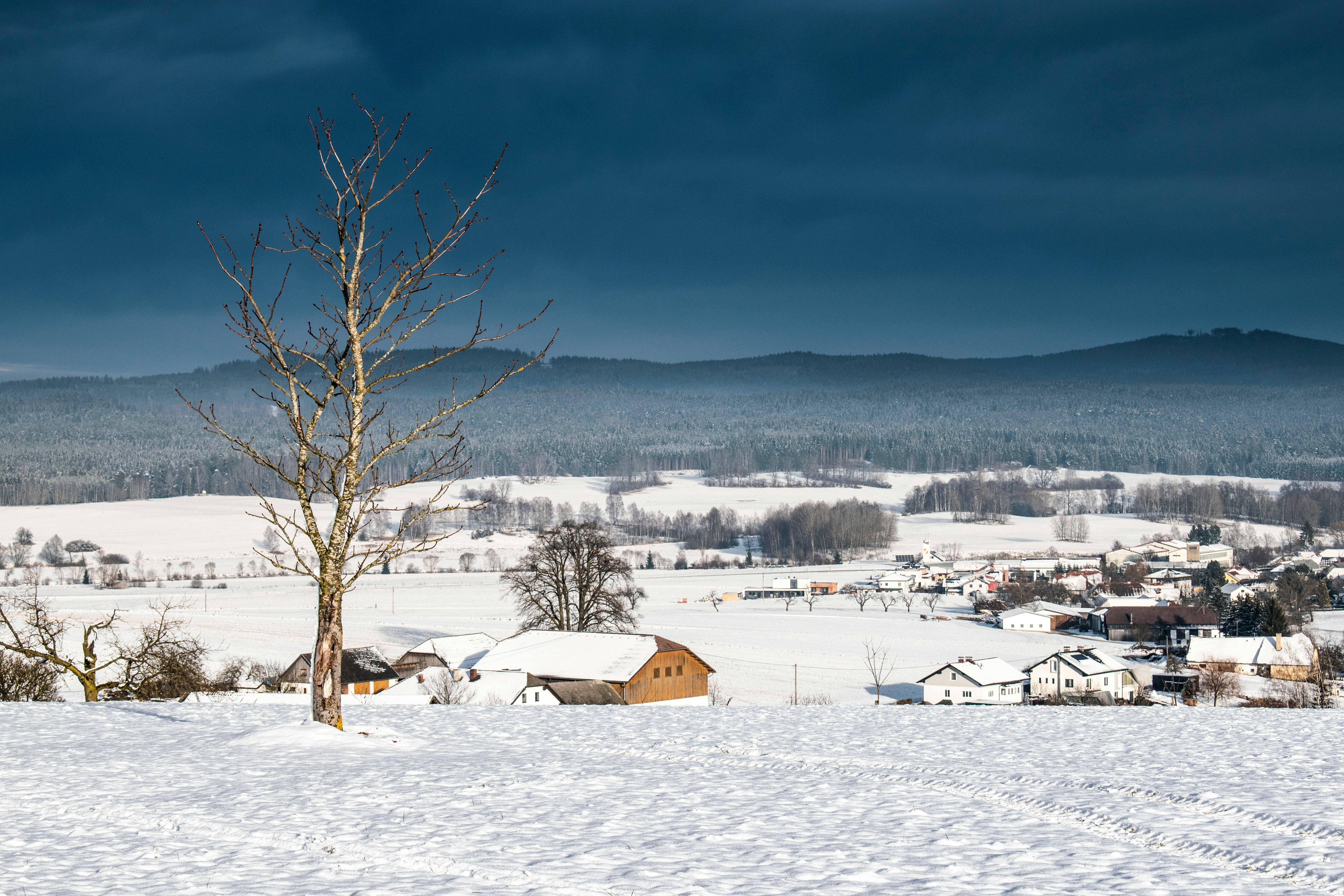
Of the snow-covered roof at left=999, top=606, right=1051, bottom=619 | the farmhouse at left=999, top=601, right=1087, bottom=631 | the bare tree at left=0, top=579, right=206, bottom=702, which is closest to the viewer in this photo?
the bare tree at left=0, top=579, right=206, bottom=702

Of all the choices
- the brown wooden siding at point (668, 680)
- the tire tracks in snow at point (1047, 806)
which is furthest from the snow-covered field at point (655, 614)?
the tire tracks in snow at point (1047, 806)

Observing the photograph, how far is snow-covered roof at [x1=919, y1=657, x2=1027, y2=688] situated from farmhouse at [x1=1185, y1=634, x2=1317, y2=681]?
10255mm

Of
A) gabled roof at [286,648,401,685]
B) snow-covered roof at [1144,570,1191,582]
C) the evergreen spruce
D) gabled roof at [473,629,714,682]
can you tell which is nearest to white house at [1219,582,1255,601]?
snow-covered roof at [1144,570,1191,582]

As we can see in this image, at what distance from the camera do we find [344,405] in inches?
427

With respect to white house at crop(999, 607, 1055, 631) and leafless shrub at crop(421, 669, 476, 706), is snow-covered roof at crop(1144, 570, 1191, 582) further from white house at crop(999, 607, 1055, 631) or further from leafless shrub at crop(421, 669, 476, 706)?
leafless shrub at crop(421, 669, 476, 706)

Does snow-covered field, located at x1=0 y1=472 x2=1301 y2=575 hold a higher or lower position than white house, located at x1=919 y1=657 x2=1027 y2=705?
higher

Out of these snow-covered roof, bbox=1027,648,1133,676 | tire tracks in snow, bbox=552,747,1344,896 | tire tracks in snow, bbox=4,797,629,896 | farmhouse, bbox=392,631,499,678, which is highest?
tire tracks in snow, bbox=4,797,629,896

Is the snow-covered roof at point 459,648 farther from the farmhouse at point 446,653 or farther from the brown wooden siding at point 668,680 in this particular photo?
the brown wooden siding at point 668,680

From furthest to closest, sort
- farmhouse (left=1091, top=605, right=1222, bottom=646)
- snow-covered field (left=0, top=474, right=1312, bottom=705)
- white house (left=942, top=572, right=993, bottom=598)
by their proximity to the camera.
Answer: white house (left=942, top=572, right=993, bottom=598) < farmhouse (left=1091, top=605, right=1222, bottom=646) < snow-covered field (left=0, top=474, right=1312, bottom=705)

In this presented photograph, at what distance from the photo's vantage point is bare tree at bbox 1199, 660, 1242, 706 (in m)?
36.0

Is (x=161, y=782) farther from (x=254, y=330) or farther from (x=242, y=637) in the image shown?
(x=242, y=637)

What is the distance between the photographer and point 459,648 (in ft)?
138

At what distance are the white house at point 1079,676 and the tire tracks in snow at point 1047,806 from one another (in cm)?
3260

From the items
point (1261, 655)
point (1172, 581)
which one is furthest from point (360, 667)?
point (1172, 581)
